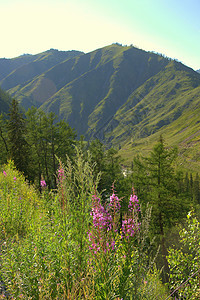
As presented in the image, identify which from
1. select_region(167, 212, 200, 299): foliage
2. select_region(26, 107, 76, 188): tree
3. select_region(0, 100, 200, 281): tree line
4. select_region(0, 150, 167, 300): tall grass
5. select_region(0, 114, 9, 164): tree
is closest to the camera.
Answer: select_region(0, 150, 167, 300): tall grass

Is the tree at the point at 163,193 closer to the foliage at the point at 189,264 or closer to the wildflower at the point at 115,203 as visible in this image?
the foliage at the point at 189,264

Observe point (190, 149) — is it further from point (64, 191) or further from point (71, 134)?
point (64, 191)

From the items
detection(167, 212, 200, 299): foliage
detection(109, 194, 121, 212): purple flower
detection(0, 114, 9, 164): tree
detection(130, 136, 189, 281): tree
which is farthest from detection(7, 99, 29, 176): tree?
detection(109, 194, 121, 212): purple flower

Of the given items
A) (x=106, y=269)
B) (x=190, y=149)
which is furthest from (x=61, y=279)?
(x=190, y=149)

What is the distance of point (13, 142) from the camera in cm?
2783

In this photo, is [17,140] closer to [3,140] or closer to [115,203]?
[3,140]

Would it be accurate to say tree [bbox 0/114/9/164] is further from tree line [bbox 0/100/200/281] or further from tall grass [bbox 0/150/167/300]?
tall grass [bbox 0/150/167/300]

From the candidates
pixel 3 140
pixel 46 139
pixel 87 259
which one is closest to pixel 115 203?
pixel 87 259

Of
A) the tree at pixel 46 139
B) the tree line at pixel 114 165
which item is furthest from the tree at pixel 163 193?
the tree at pixel 46 139

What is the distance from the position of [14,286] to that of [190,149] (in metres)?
194

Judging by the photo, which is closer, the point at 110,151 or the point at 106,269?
the point at 106,269

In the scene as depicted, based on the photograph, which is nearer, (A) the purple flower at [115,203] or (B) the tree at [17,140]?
(A) the purple flower at [115,203]

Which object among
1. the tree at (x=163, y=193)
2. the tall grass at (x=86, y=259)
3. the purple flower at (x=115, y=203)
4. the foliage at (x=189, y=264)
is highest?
the purple flower at (x=115, y=203)

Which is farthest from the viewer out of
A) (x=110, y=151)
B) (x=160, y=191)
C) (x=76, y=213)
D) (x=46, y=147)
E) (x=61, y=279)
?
Result: (x=46, y=147)
